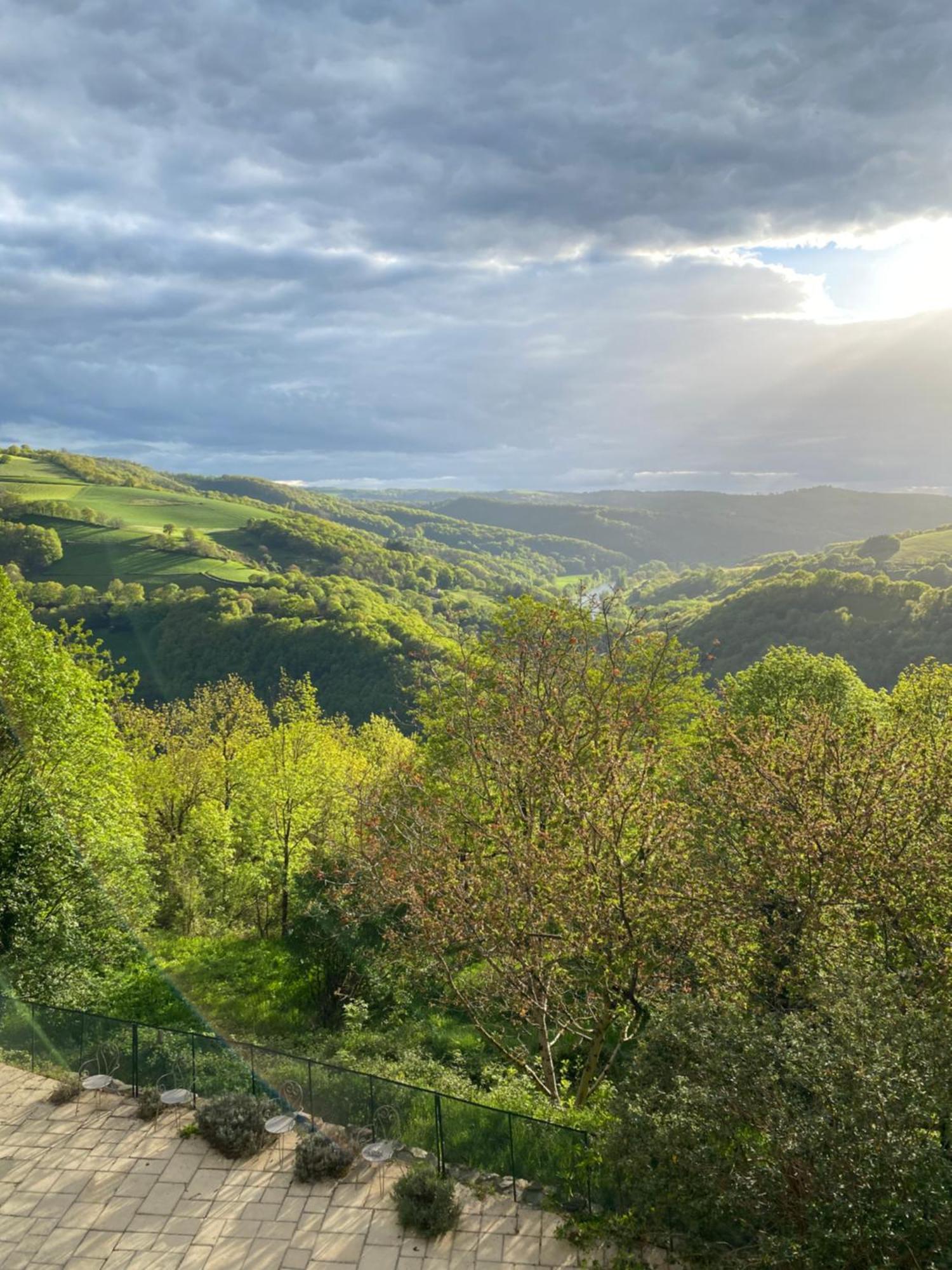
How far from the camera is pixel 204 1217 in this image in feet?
34.0

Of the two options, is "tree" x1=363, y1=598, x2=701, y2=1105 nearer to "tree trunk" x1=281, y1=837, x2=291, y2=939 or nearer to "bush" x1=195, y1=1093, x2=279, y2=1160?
"bush" x1=195, y1=1093, x2=279, y2=1160

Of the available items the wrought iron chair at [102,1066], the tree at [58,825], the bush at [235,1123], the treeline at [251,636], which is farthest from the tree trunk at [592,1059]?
the treeline at [251,636]

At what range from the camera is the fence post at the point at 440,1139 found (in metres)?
11.1

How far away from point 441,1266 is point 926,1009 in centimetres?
729

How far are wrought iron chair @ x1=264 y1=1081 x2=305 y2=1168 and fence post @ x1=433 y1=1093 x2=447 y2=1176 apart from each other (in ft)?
8.15

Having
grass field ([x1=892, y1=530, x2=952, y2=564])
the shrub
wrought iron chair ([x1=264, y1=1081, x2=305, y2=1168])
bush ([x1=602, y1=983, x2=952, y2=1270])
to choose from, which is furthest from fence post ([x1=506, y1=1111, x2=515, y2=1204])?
grass field ([x1=892, y1=530, x2=952, y2=564])

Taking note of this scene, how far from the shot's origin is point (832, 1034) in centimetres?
851

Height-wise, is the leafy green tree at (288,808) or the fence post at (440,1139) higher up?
the fence post at (440,1139)

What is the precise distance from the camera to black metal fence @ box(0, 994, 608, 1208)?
10742mm

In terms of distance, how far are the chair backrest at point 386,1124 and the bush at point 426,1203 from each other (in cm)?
115

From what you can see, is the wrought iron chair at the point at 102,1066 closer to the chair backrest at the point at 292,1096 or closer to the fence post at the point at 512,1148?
the chair backrest at the point at 292,1096

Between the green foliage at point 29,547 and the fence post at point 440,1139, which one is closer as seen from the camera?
the fence post at point 440,1139

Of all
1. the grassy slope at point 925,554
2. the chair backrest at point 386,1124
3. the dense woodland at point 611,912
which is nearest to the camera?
the dense woodland at point 611,912

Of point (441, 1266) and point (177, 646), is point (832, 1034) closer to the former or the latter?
point (441, 1266)
